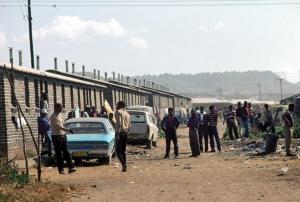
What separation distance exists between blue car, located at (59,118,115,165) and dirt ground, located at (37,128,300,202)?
0.39m

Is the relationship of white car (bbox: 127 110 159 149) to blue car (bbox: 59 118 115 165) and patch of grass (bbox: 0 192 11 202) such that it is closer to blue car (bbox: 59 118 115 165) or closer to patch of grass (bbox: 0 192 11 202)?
blue car (bbox: 59 118 115 165)

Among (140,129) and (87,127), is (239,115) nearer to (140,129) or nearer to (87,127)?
(140,129)

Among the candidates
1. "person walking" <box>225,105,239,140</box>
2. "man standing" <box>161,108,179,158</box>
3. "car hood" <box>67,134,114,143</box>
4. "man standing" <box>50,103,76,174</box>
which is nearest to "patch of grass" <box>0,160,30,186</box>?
"man standing" <box>50,103,76,174</box>

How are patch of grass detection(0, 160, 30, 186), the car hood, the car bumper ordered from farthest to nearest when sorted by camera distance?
the car hood < the car bumper < patch of grass detection(0, 160, 30, 186)

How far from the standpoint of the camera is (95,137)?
19375 millimetres

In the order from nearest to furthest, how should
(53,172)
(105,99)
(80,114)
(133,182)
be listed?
(133,182) < (53,172) < (80,114) < (105,99)

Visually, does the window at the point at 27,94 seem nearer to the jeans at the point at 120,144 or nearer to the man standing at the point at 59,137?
the jeans at the point at 120,144

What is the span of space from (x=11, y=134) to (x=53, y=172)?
4.70 m

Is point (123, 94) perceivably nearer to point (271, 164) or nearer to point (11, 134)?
point (11, 134)

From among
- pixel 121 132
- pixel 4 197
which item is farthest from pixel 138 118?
pixel 4 197

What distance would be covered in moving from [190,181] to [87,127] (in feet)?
22.4

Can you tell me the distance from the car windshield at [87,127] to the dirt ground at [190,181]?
3.44 feet

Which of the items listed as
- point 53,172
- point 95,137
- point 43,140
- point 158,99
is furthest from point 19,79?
point 158,99

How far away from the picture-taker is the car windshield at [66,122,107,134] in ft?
66.0
